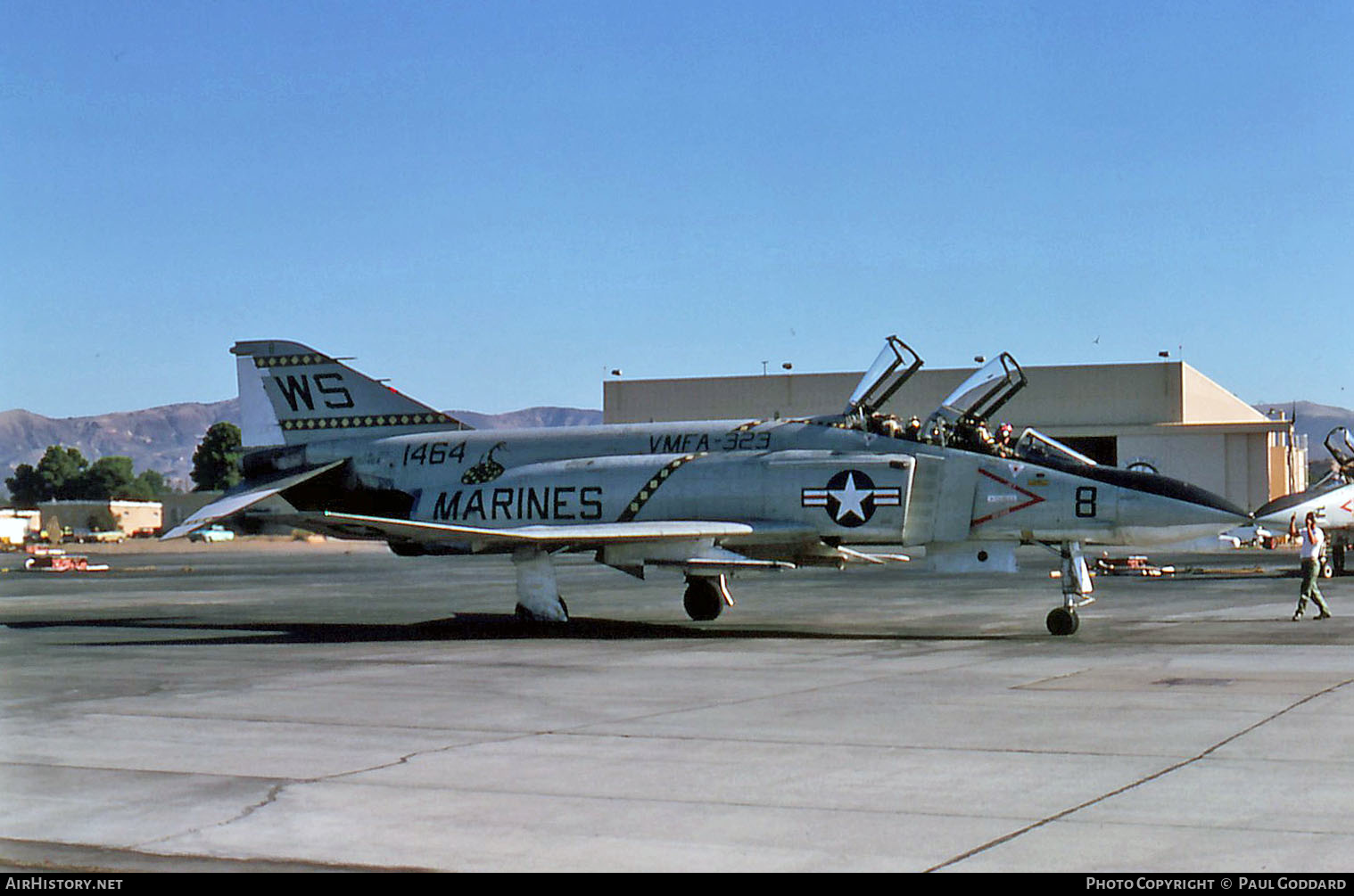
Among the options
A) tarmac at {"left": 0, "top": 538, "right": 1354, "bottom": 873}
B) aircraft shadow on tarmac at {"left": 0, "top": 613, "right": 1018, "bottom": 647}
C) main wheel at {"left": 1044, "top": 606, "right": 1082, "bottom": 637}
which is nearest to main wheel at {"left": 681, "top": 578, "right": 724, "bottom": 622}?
aircraft shadow on tarmac at {"left": 0, "top": 613, "right": 1018, "bottom": 647}

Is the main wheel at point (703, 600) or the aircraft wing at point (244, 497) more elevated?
the aircraft wing at point (244, 497)

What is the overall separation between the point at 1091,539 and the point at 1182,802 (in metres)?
10.4

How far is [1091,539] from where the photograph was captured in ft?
55.0

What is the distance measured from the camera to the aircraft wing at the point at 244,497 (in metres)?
18.4

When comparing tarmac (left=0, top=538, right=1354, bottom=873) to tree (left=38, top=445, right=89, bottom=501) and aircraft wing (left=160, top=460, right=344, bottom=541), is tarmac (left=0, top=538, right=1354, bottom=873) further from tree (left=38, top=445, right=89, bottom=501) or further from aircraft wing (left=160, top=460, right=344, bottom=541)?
tree (left=38, top=445, right=89, bottom=501)

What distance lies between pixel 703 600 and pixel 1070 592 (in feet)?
16.5

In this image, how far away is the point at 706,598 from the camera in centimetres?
1939

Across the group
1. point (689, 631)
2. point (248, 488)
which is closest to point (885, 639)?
point (689, 631)

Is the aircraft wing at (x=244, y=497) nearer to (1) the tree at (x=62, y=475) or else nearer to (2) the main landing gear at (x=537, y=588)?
(2) the main landing gear at (x=537, y=588)

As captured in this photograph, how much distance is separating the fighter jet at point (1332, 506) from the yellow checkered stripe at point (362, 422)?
14.2 metres

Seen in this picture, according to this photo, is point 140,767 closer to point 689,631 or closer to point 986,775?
point 986,775

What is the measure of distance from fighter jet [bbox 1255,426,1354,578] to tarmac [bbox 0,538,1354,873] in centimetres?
920

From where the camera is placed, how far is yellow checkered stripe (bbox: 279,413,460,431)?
21438 millimetres

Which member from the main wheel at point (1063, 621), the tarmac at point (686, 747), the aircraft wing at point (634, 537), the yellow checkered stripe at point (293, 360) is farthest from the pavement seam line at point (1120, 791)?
the yellow checkered stripe at point (293, 360)
